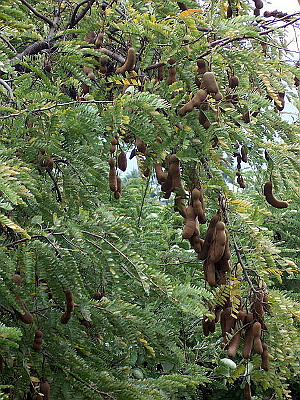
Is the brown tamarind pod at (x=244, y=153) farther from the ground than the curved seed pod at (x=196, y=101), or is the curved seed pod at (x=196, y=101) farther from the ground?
the curved seed pod at (x=196, y=101)

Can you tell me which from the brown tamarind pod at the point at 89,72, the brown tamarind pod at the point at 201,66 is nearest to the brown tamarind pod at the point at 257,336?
the brown tamarind pod at the point at 201,66

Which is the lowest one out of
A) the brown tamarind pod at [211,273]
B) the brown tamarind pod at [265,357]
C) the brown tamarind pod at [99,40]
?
the brown tamarind pod at [265,357]

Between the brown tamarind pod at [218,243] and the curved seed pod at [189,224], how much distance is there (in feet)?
0.33

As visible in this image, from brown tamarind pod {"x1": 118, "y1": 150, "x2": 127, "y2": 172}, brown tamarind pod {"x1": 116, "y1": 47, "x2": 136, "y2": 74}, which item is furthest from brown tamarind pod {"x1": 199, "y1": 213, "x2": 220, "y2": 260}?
brown tamarind pod {"x1": 116, "y1": 47, "x2": 136, "y2": 74}

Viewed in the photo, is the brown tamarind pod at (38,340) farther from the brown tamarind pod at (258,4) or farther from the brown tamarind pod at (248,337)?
the brown tamarind pod at (258,4)

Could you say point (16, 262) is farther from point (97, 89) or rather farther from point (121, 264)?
point (97, 89)

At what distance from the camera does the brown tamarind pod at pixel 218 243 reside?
2451 mm

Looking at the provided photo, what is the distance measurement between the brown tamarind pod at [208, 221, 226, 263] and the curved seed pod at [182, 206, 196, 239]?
10 cm

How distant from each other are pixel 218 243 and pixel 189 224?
15 cm

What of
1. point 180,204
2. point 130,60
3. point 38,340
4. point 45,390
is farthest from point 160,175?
point 45,390

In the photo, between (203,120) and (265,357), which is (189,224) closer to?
(203,120)

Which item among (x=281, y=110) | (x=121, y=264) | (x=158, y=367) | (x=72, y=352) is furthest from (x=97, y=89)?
(x=158, y=367)

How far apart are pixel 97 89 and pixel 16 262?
144 cm

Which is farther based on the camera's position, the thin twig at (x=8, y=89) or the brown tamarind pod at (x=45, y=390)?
the thin twig at (x=8, y=89)
